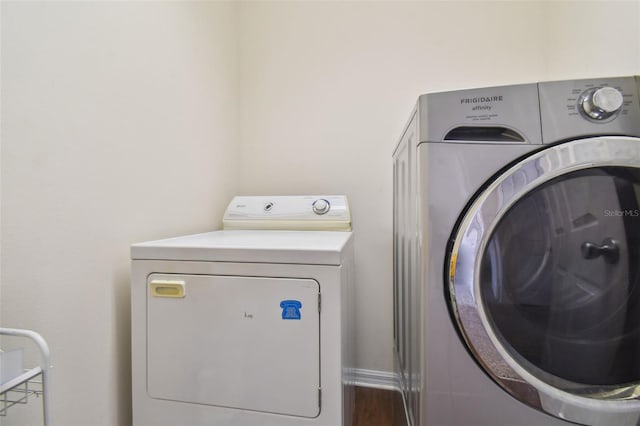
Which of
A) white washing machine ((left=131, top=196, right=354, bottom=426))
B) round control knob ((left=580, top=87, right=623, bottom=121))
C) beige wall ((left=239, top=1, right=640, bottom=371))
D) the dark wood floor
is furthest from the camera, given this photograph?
beige wall ((left=239, top=1, right=640, bottom=371))

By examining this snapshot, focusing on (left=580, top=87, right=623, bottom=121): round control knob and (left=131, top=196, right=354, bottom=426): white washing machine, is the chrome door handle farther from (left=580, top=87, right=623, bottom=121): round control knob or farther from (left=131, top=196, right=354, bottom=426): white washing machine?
(left=131, top=196, right=354, bottom=426): white washing machine

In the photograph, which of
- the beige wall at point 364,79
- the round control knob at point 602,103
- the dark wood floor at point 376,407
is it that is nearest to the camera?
the round control knob at point 602,103

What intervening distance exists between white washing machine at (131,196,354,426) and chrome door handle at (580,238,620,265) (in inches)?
23.4

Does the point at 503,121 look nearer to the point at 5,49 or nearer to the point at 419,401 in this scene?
the point at 419,401

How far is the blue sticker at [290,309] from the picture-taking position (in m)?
0.75

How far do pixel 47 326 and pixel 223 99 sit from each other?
1.23m

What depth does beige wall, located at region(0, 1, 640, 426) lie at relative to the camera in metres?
0.68

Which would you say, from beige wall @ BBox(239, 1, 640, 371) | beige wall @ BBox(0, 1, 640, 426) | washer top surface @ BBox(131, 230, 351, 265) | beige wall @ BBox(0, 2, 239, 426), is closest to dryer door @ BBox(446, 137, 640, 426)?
washer top surface @ BBox(131, 230, 351, 265)

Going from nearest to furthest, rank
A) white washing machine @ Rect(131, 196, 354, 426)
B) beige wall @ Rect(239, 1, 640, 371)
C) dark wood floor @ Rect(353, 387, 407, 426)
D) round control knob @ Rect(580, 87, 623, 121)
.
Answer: round control knob @ Rect(580, 87, 623, 121)
white washing machine @ Rect(131, 196, 354, 426)
dark wood floor @ Rect(353, 387, 407, 426)
beige wall @ Rect(239, 1, 640, 371)

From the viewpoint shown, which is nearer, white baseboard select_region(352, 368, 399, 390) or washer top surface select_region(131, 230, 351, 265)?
washer top surface select_region(131, 230, 351, 265)

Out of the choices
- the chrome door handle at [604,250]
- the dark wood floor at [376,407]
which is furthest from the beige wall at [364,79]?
the chrome door handle at [604,250]

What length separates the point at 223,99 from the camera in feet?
4.99

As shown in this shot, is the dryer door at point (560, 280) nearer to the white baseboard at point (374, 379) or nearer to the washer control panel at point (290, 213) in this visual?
the washer control panel at point (290, 213)

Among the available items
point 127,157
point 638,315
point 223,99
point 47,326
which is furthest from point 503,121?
point 223,99
